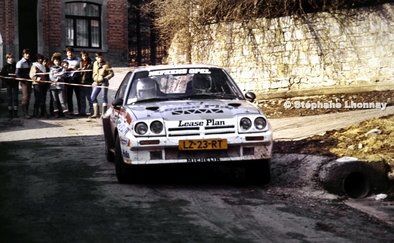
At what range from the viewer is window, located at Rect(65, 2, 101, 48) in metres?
26.2

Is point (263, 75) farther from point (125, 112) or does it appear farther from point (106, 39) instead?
point (106, 39)

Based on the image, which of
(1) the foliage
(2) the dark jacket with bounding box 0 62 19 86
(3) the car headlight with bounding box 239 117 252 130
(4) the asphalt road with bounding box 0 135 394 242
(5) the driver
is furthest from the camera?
(2) the dark jacket with bounding box 0 62 19 86

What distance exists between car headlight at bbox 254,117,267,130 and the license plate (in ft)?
1.61

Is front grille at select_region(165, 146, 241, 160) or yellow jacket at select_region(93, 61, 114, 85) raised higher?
yellow jacket at select_region(93, 61, 114, 85)

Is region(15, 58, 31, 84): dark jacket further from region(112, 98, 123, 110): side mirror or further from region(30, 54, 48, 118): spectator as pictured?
region(112, 98, 123, 110): side mirror

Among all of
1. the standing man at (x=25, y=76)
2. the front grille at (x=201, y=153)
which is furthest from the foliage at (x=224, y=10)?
the front grille at (x=201, y=153)

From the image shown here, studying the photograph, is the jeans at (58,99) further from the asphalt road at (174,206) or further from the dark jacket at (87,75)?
the asphalt road at (174,206)

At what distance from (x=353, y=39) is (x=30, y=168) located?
961 centimetres

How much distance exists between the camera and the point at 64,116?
17.6 meters

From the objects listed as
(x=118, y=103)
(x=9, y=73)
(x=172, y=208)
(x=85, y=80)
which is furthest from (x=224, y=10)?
(x=172, y=208)

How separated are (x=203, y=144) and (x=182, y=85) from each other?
1476 millimetres

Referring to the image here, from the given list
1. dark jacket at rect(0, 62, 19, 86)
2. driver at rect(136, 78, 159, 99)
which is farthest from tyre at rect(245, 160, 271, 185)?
dark jacket at rect(0, 62, 19, 86)

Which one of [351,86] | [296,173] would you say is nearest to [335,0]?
[351,86]

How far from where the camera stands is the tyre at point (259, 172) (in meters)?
8.02
